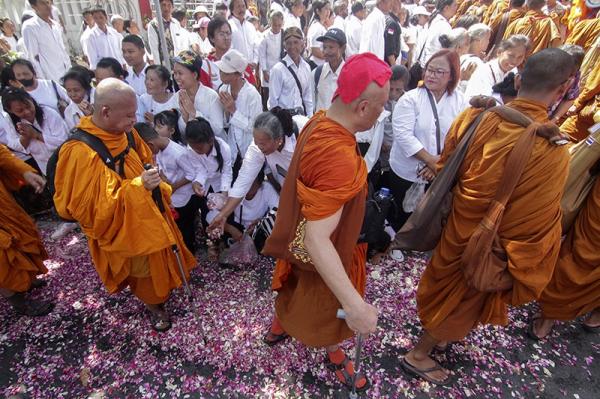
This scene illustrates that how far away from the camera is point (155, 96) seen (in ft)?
14.9

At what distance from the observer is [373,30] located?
653cm

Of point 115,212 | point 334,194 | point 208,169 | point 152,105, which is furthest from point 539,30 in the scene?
point 115,212

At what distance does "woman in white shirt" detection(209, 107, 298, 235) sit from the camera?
124 inches

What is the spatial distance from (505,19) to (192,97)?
7.69m

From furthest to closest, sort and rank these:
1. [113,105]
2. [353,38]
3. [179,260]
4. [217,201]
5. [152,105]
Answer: [353,38], [152,105], [217,201], [179,260], [113,105]

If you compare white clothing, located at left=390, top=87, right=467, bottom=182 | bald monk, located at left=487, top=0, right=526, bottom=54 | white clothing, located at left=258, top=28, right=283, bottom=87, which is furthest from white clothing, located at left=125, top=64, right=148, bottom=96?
bald monk, located at left=487, top=0, right=526, bottom=54

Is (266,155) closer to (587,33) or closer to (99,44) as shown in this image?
(99,44)

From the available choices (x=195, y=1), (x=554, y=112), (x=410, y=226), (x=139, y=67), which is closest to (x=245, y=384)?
(x=410, y=226)

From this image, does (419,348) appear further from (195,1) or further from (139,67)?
(195,1)

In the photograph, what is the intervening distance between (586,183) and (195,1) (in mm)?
20226

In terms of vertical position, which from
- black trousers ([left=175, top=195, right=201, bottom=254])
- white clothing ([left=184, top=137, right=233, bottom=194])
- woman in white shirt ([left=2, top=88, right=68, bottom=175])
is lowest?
black trousers ([left=175, top=195, right=201, bottom=254])

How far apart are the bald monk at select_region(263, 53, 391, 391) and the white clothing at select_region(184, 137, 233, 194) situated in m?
1.74

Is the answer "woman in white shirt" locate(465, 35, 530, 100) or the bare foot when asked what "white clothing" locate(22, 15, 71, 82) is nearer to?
"woman in white shirt" locate(465, 35, 530, 100)

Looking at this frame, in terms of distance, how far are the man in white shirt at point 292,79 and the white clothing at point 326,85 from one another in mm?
176
